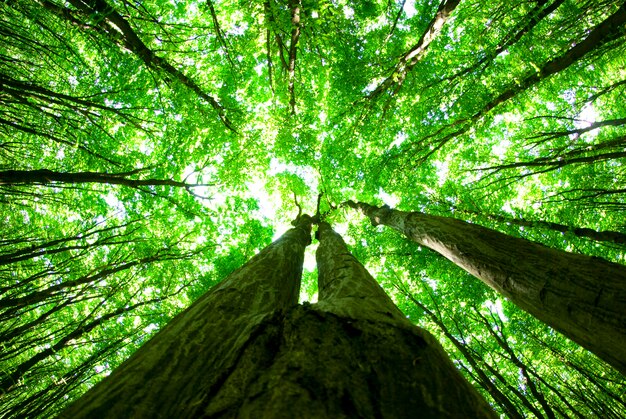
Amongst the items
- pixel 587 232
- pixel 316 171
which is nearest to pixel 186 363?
pixel 587 232

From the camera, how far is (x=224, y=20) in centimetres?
757

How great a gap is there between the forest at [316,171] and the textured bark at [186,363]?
50.7 inches

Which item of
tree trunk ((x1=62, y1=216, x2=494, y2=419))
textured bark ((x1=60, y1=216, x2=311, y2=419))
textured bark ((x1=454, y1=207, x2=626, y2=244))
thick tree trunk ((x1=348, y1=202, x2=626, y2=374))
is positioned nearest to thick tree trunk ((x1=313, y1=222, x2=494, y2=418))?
tree trunk ((x1=62, y1=216, x2=494, y2=419))

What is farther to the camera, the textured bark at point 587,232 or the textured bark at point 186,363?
the textured bark at point 587,232

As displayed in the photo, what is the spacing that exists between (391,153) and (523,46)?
3484 millimetres

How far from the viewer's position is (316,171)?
10.6m

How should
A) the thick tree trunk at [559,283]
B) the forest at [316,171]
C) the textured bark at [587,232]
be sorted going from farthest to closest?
the textured bark at [587,232], the forest at [316,171], the thick tree trunk at [559,283]

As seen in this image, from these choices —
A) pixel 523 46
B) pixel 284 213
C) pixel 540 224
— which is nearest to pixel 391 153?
pixel 523 46

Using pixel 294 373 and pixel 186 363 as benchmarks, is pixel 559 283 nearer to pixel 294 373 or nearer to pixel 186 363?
pixel 294 373

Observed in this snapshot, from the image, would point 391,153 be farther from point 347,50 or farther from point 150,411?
point 150,411

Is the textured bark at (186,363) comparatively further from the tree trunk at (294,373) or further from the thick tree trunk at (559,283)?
the thick tree trunk at (559,283)

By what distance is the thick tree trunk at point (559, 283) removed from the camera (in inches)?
65.6

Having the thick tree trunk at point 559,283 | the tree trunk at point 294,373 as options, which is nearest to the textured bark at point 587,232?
the thick tree trunk at point 559,283

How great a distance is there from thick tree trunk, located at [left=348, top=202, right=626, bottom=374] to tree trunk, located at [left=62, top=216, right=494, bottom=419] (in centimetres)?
131
